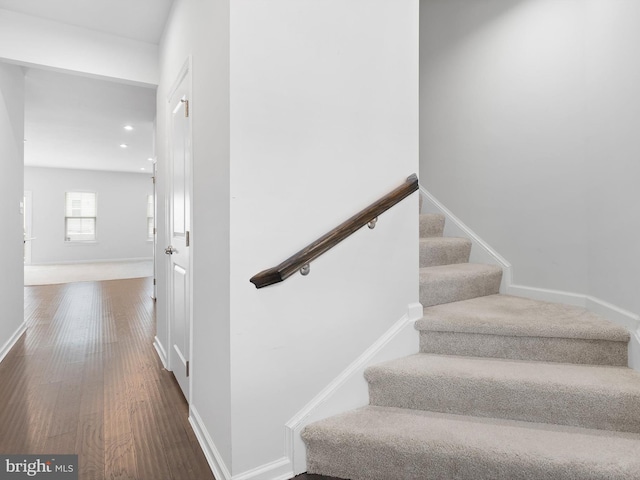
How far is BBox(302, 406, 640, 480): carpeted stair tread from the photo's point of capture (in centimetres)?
120

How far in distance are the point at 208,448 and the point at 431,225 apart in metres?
2.25

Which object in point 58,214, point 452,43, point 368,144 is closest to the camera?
point 368,144

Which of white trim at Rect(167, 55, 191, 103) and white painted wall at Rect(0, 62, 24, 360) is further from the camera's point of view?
white painted wall at Rect(0, 62, 24, 360)

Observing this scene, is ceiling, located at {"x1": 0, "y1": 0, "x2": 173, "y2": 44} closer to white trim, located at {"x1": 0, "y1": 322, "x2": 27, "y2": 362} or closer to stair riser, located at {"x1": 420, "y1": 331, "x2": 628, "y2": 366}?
white trim, located at {"x1": 0, "y1": 322, "x2": 27, "y2": 362}

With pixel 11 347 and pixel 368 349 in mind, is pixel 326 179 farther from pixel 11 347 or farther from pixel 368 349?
pixel 11 347

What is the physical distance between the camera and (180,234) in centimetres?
235

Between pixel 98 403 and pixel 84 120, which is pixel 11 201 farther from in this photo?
pixel 84 120

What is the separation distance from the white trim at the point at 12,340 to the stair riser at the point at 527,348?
11.3ft

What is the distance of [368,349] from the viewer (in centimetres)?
173

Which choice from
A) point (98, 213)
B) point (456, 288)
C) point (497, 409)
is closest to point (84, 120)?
point (98, 213)

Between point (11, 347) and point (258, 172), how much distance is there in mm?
3338

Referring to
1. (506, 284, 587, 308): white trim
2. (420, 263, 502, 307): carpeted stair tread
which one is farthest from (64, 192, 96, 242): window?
(506, 284, 587, 308): white trim

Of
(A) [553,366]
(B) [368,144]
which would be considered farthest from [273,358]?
(A) [553,366]

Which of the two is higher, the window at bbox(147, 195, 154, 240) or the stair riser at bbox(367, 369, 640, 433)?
the window at bbox(147, 195, 154, 240)
